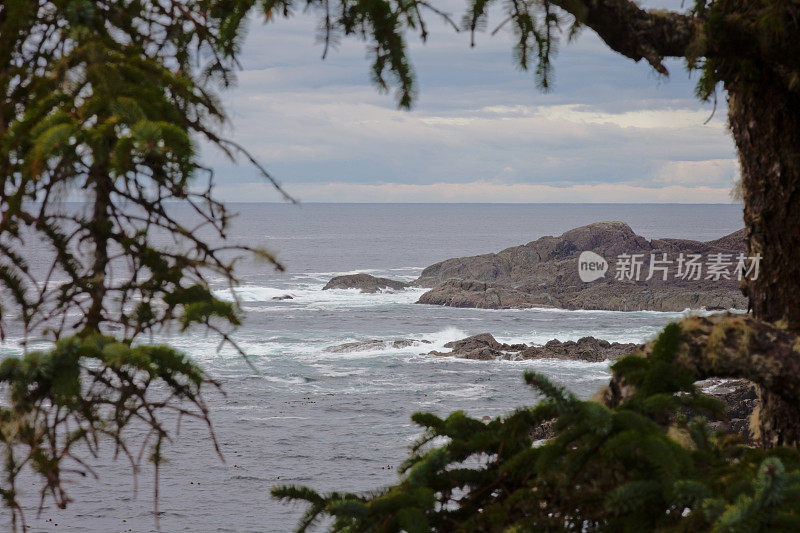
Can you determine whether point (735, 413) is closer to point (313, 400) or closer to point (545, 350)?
point (545, 350)

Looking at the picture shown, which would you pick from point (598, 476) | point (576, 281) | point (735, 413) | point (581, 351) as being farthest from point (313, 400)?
point (576, 281)

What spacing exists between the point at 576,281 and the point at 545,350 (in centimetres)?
2366

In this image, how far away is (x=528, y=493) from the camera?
2.95 m

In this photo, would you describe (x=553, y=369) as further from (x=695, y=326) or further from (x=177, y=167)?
(x=177, y=167)

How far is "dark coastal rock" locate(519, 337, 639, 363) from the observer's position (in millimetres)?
32844

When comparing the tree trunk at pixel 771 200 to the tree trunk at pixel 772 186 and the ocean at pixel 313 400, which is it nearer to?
the tree trunk at pixel 772 186

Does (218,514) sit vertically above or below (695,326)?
below

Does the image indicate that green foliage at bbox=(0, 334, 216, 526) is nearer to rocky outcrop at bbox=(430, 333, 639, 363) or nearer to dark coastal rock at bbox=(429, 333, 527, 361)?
rocky outcrop at bbox=(430, 333, 639, 363)

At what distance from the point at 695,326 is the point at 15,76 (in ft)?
10.5

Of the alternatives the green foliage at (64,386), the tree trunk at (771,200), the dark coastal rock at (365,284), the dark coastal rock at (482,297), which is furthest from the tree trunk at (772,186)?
the dark coastal rock at (365,284)

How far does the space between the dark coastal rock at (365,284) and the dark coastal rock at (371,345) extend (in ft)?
77.2

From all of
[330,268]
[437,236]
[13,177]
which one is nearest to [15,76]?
[13,177]

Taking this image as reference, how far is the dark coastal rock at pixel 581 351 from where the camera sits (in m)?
32.8

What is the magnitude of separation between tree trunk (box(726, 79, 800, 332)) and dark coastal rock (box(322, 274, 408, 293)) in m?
56.9
